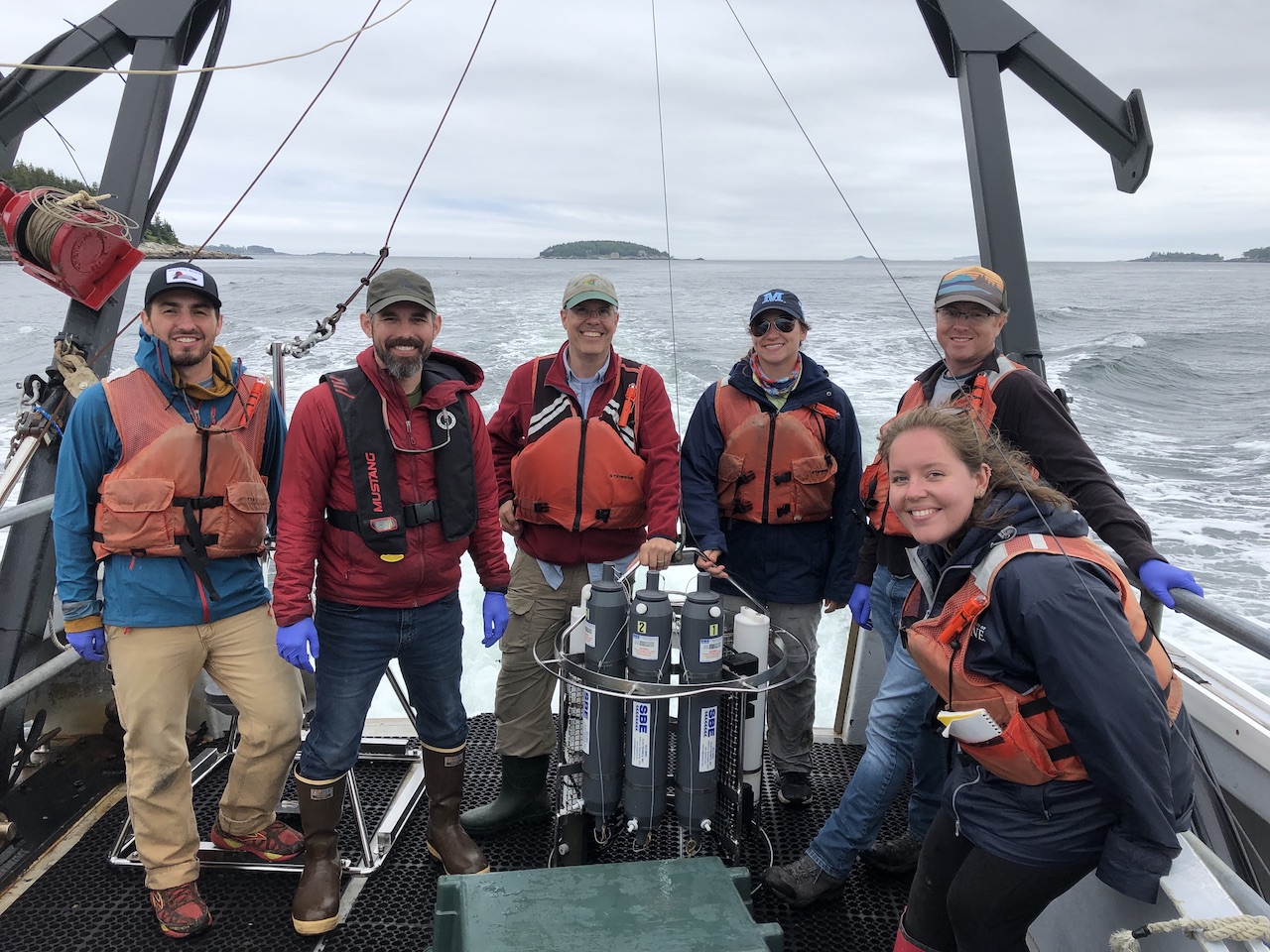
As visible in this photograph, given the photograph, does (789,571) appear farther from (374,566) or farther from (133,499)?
(133,499)

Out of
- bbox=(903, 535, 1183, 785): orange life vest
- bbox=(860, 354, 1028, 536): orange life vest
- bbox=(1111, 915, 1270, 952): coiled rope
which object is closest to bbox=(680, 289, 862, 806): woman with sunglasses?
bbox=(860, 354, 1028, 536): orange life vest

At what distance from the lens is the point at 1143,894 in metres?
1.51

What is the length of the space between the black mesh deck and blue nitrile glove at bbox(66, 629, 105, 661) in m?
0.77

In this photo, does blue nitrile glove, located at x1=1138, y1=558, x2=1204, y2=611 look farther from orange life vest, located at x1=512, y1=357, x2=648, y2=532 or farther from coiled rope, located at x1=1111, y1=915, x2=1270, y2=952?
orange life vest, located at x1=512, y1=357, x2=648, y2=532

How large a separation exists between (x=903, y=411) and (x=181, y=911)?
94.6 inches

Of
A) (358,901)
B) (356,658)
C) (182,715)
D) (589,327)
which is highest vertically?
(589,327)

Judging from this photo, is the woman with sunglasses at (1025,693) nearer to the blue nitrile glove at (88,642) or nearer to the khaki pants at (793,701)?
the khaki pants at (793,701)

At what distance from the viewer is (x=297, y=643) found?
2.20 metres

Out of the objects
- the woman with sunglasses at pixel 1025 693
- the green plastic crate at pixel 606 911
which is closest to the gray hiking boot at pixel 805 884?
the woman with sunglasses at pixel 1025 693

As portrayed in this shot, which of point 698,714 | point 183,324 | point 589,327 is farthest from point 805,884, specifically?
point 183,324

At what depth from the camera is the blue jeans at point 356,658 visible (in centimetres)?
236

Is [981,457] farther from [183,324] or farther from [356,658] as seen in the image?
[183,324]

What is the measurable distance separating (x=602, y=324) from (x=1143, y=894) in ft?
6.29

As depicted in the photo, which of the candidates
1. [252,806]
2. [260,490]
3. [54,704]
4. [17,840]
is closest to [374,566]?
[260,490]
